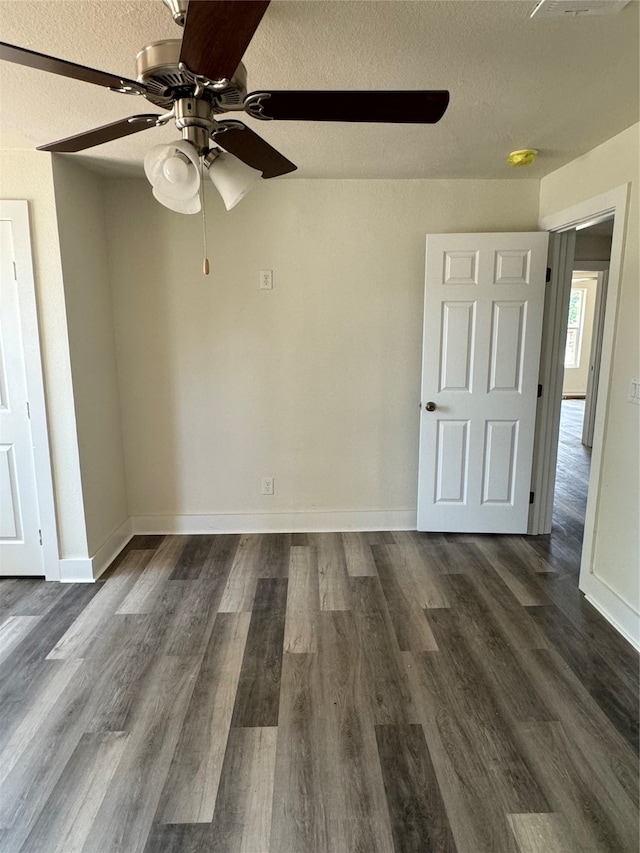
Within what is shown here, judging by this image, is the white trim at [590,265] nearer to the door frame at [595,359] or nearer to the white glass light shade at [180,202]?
the door frame at [595,359]

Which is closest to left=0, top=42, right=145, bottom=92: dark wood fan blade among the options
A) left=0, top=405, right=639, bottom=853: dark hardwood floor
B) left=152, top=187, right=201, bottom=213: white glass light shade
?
left=152, top=187, right=201, bottom=213: white glass light shade

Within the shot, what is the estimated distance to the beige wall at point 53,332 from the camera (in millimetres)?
2365

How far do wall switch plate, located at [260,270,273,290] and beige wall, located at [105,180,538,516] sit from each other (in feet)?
0.14

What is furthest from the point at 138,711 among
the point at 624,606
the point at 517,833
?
the point at 624,606

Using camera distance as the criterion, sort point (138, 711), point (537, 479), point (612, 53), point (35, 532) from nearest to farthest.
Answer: point (612, 53), point (138, 711), point (35, 532), point (537, 479)

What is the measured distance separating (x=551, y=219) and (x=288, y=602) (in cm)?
279

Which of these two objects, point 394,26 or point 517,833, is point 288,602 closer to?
point 517,833

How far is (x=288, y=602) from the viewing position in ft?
8.29

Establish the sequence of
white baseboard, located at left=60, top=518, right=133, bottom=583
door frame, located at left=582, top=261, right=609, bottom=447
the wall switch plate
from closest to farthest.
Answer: white baseboard, located at left=60, top=518, right=133, bottom=583 → the wall switch plate → door frame, located at left=582, top=261, right=609, bottom=447

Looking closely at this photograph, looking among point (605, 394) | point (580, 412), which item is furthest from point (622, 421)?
point (580, 412)

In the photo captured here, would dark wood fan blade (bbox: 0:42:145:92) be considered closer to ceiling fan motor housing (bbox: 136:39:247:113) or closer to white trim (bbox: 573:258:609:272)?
ceiling fan motor housing (bbox: 136:39:247:113)

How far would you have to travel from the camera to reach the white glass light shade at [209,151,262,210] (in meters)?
1.35

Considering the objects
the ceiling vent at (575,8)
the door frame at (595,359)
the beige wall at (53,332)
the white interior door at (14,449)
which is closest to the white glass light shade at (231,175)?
the ceiling vent at (575,8)

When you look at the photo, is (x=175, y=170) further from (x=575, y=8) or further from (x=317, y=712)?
(x=317, y=712)
